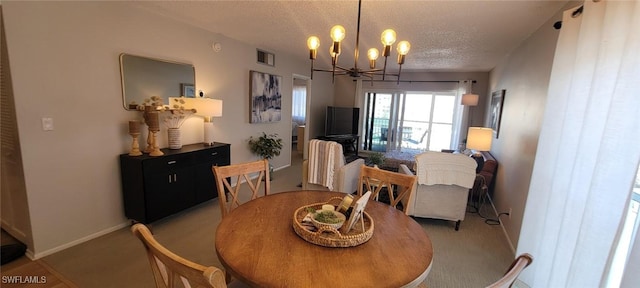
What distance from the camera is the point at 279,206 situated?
1.69 metres

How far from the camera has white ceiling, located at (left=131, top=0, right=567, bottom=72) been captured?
2424mm

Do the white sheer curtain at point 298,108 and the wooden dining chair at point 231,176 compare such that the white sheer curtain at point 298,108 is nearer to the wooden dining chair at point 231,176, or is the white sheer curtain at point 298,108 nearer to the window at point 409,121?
the window at point 409,121

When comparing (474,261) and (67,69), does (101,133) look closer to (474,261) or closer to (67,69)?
(67,69)

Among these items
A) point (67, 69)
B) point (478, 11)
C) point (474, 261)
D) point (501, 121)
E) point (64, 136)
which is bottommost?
point (474, 261)

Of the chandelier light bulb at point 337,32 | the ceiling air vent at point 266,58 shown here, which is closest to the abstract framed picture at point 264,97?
the ceiling air vent at point 266,58

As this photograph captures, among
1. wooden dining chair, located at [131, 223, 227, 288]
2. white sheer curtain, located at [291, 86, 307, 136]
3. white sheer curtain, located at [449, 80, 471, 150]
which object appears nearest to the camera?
wooden dining chair, located at [131, 223, 227, 288]

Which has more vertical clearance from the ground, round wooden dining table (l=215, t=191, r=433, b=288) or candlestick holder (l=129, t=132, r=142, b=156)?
candlestick holder (l=129, t=132, r=142, b=156)

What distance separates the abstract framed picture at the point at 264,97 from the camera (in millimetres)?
4379

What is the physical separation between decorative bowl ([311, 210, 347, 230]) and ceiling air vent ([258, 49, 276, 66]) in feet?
12.0

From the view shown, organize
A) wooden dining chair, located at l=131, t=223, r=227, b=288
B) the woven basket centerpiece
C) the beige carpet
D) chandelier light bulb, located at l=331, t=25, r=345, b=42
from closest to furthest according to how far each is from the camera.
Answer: wooden dining chair, located at l=131, t=223, r=227, b=288, the woven basket centerpiece, chandelier light bulb, located at l=331, t=25, r=345, b=42, the beige carpet

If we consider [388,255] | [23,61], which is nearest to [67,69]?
[23,61]

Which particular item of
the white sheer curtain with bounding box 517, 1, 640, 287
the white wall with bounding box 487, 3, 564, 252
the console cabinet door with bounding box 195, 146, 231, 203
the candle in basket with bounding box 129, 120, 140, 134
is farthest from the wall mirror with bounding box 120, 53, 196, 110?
the white wall with bounding box 487, 3, 564, 252

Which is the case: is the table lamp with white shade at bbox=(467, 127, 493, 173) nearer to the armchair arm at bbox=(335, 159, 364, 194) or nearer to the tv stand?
the armchair arm at bbox=(335, 159, 364, 194)

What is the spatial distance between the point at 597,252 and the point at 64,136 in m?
3.89
